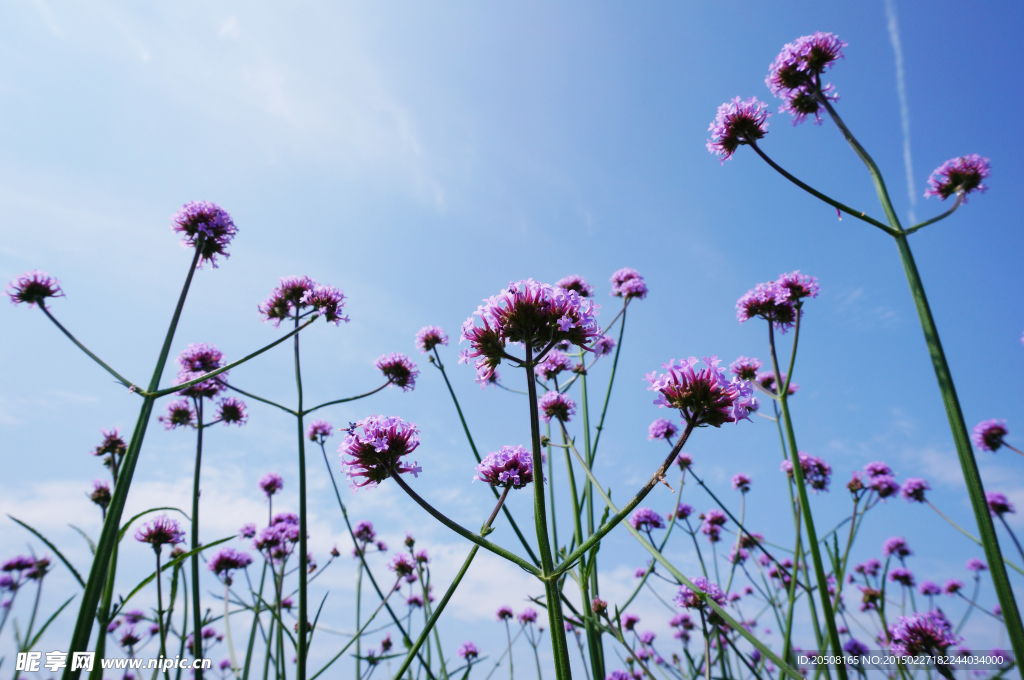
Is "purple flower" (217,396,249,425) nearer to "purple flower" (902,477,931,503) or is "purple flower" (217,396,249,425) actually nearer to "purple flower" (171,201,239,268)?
"purple flower" (171,201,239,268)

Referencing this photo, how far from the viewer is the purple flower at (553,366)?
5.85 m

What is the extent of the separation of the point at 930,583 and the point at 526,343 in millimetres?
13913

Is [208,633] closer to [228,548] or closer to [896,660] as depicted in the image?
[228,548]

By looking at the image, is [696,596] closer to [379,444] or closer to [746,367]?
[746,367]

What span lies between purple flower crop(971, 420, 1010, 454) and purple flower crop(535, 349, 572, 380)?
614cm

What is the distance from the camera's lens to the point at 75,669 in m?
2.27

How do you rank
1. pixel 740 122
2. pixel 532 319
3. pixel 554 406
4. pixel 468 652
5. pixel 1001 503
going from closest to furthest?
pixel 532 319
pixel 740 122
pixel 554 406
pixel 1001 503
pixel 468 652

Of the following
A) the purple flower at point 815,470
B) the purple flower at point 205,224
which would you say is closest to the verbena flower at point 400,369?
the purple flower at point 205,224

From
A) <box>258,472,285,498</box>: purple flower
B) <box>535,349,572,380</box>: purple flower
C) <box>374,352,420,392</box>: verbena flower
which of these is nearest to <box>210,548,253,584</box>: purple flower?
<box>258,472,285,498</box>: purple flower

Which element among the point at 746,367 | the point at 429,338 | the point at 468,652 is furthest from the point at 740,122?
the point at 468,652

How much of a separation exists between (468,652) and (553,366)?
807 cm

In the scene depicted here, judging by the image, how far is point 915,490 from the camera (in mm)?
7590

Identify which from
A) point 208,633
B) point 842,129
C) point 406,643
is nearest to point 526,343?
point 842,129

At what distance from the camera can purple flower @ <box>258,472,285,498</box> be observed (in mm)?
7555
